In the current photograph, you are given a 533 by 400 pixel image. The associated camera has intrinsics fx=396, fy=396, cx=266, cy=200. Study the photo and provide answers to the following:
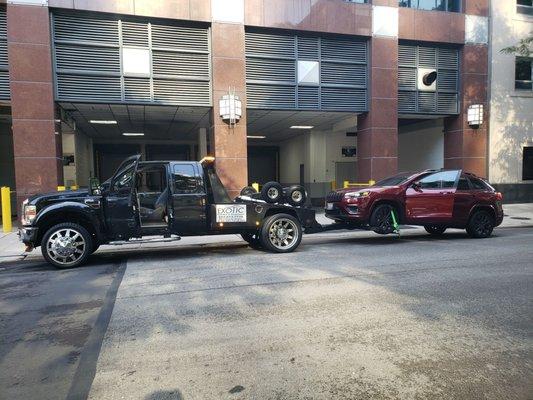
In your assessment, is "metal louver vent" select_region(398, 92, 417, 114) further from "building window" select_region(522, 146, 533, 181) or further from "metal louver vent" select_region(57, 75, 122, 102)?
"metal louver vent" select_region(57, 75, 122, 102)

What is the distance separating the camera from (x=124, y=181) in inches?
295

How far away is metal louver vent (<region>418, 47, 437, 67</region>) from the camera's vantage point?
16062 mm

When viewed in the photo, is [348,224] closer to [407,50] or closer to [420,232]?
[420,232]

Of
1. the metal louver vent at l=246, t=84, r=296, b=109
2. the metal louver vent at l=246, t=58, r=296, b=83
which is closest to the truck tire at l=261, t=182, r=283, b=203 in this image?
the metal louver vent at l=246, t=84, r=296, b=109

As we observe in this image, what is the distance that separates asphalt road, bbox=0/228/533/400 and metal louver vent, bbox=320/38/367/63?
33.1 ft

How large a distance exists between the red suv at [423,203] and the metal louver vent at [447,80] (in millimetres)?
7674

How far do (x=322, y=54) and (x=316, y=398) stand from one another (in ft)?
45.9

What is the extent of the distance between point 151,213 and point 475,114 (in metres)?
14.3

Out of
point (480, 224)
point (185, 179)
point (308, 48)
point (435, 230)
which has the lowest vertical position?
point (435, 230)

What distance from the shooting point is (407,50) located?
1589cm

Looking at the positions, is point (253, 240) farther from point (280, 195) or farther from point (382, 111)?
point (382, 111)

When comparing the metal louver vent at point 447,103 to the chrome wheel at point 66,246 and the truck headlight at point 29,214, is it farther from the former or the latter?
the truck headlight at point 29,214

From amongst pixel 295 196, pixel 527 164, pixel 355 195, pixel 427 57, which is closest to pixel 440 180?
pixel 355 195

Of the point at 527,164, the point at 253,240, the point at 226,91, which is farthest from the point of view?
the point at 527,164
